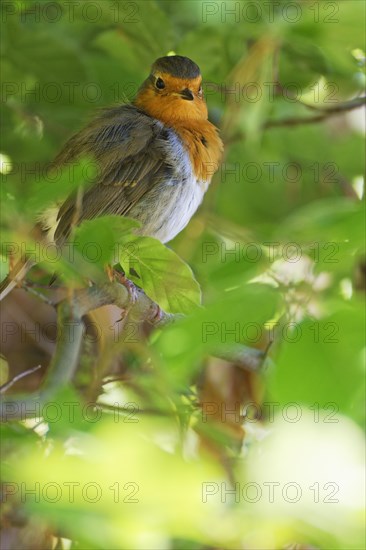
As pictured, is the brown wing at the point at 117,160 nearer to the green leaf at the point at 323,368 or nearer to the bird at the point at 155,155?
the bird at the point at 155,155

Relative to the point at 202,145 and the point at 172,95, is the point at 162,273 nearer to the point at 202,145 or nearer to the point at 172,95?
the point at 202,145

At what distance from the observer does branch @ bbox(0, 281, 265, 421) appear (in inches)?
61.7

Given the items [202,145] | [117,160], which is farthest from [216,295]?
[202,145]

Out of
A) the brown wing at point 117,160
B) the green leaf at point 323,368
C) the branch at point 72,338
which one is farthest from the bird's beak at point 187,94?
the green leaf at point 323,368

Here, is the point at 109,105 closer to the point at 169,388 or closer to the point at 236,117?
the point at 236,117

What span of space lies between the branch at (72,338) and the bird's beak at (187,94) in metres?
1.17

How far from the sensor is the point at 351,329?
0.92 m

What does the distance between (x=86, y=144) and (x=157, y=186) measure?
0.92 ft

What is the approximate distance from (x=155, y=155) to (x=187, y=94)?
13.3 inches

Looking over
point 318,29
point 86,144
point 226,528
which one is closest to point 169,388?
point 318,29

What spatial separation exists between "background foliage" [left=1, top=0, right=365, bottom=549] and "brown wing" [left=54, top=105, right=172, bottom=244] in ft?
0.41

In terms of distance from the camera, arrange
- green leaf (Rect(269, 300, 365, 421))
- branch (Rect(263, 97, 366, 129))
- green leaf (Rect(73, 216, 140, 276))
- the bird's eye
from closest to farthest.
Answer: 1. green leaf (Rect(269, 300, 365, 421))
2. green leaf (Rect(73, 216, 140, 276))
3. branch (Rect(263, 97, 366, 129))
4. the bird's eye

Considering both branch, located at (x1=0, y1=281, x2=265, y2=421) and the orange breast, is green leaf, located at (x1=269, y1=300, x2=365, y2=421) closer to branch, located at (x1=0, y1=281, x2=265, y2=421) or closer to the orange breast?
branch, located at (x1=0, y1=281, x2=265, y2=421)

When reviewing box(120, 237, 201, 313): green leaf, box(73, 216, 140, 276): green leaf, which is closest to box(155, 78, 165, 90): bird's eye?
box(120, 237, 201, 313): green leaf
